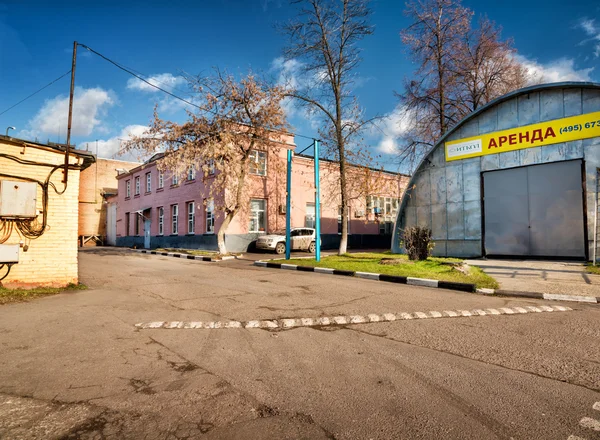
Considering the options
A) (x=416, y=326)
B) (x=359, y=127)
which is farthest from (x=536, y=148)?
(x=416, y=326)

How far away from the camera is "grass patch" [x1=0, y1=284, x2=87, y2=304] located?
23.2 feet

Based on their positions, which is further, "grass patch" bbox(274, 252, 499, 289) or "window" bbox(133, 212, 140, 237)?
→ "window" bbox(133, 212, 140, 237)

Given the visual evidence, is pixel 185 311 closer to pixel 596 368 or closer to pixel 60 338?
pixel 60 338

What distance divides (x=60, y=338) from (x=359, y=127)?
644 inches

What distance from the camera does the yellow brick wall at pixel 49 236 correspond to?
790 cm

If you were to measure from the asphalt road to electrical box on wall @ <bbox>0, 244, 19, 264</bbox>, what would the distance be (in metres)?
1.81

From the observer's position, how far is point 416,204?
18.8 metres

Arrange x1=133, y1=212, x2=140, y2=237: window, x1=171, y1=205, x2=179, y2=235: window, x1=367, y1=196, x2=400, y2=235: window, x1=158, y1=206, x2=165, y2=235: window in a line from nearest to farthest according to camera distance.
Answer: x1=171, y1=205, x2=179, y2=235: window, x1=158, y1=206, x2=165, y2=235: window, x1=367, y1=196, x2=400, y2=235: window, x1=133, y1=212, x2=140, y2=237: window

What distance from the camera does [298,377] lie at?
332 cm

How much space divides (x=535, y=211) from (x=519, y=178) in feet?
5.17

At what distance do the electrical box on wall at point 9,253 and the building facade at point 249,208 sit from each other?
39.7ft

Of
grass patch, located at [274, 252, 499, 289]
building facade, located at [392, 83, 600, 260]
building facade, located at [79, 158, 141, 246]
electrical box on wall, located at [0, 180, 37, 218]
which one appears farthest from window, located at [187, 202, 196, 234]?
electrical box on wall, located at [0, 180, 37, 218]

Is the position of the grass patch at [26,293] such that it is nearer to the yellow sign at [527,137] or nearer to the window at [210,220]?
the window at [210,220]

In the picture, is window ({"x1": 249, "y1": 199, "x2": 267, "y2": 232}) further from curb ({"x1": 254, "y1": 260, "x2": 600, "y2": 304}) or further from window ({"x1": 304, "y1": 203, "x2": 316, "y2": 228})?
curb ({"x1": 254, "y1": 260, "x2": 600, "y2": 304})
